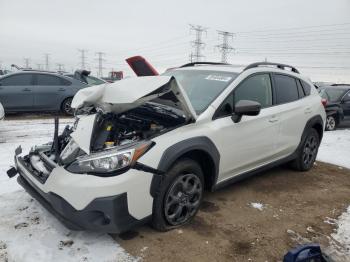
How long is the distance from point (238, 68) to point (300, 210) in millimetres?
1979

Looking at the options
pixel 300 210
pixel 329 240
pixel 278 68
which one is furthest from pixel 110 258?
pixel 278 68

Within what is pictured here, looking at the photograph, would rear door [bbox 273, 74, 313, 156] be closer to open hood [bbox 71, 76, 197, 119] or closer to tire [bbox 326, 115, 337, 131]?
open hood [bbox 71, 76, 197, 119]

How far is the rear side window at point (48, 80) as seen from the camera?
10367 mm

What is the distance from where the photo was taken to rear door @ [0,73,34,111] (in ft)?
32.1

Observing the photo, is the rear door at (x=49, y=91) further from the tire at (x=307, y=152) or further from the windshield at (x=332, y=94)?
the windshield at (x=332, y=94)

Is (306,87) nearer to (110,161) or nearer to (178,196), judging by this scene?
(178,196)

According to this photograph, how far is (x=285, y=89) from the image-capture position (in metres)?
4.89

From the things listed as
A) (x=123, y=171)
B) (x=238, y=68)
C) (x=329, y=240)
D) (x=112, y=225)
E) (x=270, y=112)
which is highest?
(x=238, y=68)

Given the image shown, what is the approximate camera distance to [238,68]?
4.29 metres

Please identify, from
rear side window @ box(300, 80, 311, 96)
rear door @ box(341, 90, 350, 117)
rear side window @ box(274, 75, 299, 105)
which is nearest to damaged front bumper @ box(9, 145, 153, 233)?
rear side window @ box(274, 75, 299, 105)

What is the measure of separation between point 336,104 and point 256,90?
793 cm

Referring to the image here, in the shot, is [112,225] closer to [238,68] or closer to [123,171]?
[123,171]

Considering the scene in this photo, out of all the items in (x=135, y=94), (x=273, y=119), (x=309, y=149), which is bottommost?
(x=309, y=149)

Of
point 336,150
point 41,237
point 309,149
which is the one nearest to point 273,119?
point 309,149
